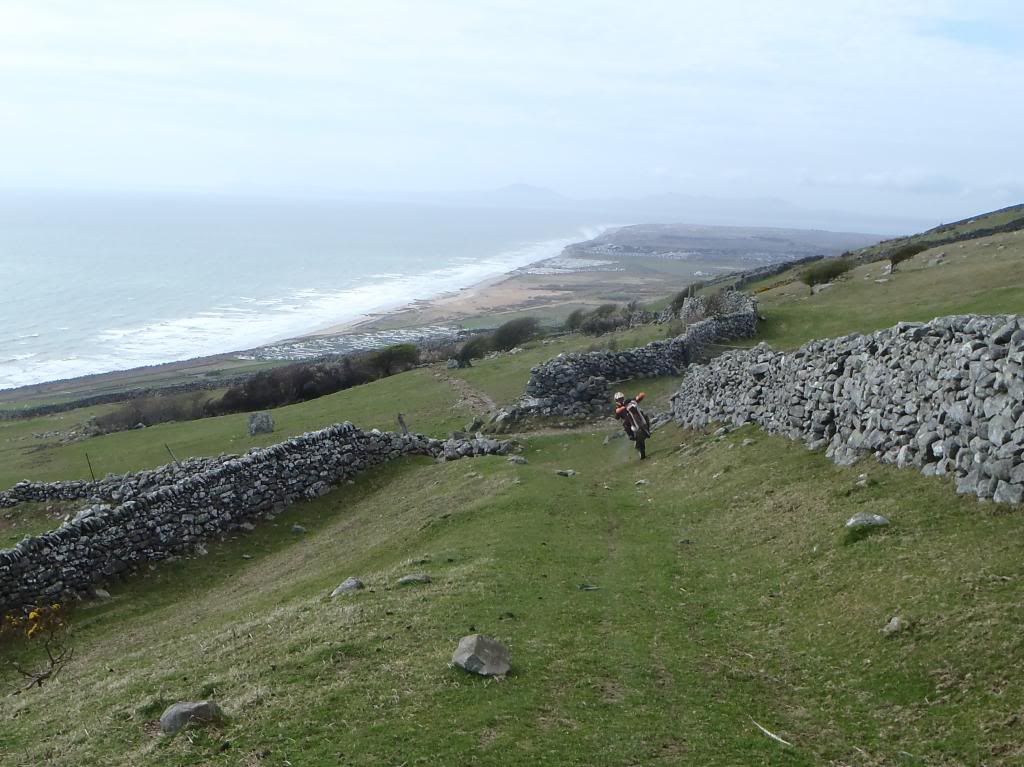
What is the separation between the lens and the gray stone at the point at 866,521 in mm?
→ 14352

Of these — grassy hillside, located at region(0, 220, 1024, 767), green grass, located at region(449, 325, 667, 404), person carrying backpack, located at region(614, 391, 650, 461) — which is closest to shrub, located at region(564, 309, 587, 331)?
green grass, located at region(449, 325, 667, 404)

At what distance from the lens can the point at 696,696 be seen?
1075cm

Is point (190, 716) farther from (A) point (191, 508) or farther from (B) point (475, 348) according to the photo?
(B) point (475, 348)

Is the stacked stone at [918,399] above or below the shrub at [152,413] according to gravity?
above

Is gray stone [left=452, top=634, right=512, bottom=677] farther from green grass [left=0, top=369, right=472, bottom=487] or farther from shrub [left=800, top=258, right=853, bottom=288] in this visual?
shrub [left=800, top=258, right=853, bottom=288]

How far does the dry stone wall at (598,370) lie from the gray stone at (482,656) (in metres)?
25.1

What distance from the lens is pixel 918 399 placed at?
55.1ft

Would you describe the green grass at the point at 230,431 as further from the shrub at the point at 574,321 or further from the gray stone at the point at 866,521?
the shrub at the point at 574,321

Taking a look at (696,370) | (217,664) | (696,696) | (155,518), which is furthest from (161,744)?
(696,370)

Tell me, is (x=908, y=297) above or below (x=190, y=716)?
above

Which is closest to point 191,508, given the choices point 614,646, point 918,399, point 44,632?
point 44,632

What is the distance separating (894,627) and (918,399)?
23.4 feet

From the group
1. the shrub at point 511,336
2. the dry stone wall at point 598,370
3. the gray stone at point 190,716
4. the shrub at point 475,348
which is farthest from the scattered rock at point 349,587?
the shrub at point 511,336

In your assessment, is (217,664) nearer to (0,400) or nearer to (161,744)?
(161,744)
